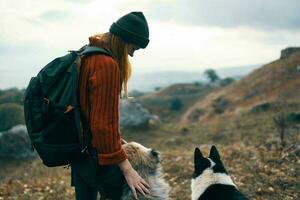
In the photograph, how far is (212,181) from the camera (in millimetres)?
5742

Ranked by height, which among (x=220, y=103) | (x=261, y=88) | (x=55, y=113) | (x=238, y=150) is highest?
(x=55, y=113)

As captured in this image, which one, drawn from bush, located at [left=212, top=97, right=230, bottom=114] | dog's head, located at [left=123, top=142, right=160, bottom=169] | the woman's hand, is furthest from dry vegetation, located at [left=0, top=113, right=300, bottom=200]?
bush, located at [left=212, top=97, right=230, bottom=114]

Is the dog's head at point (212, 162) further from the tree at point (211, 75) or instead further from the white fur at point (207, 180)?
the tree at point (211, 75)

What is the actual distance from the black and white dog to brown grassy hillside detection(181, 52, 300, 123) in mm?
30779

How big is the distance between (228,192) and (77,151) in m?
2.18

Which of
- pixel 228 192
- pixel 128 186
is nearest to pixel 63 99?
pixel 128 186

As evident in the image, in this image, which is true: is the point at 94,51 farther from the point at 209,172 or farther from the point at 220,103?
the point at 220,103

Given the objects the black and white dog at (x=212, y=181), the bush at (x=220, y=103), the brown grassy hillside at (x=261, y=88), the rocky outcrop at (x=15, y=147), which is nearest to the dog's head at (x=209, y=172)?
the black and white dog at (x=212, y=181)

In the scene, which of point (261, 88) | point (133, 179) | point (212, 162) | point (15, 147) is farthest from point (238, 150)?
point (261, 88)

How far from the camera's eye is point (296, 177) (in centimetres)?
1003

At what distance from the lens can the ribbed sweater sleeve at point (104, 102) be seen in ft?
12.9

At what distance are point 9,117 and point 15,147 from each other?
815 centimetres

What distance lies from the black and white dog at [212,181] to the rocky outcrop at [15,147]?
18865 mm

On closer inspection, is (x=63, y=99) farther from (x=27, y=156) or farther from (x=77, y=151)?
(x=27, y=156)
